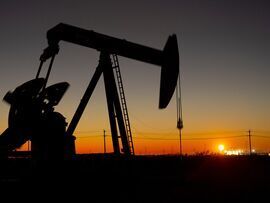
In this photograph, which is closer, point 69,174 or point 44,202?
point 44,202

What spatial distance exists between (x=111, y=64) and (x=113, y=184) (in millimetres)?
3263

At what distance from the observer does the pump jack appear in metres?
8.85

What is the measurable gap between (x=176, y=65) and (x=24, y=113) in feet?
12.6

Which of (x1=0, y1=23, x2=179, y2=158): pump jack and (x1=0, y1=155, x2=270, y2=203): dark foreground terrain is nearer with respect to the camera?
(x1=0, y1=155, x2=270, y2=203): dark foreground terrain

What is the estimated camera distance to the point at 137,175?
918 centimetres

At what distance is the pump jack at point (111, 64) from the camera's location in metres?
8.85

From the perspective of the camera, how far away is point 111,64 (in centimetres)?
992

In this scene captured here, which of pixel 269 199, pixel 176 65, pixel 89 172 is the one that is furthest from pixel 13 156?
pixel 269 199

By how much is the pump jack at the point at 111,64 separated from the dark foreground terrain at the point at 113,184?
56 centimetres

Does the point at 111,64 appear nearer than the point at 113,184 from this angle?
No

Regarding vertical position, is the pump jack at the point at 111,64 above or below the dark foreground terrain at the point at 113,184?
above

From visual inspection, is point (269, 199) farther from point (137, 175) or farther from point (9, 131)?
point (9, 131)

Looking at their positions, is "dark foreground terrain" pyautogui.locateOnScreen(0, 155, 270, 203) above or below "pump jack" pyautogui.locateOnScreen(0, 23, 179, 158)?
below

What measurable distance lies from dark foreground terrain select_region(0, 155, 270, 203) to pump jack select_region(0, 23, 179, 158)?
0.56 meters
